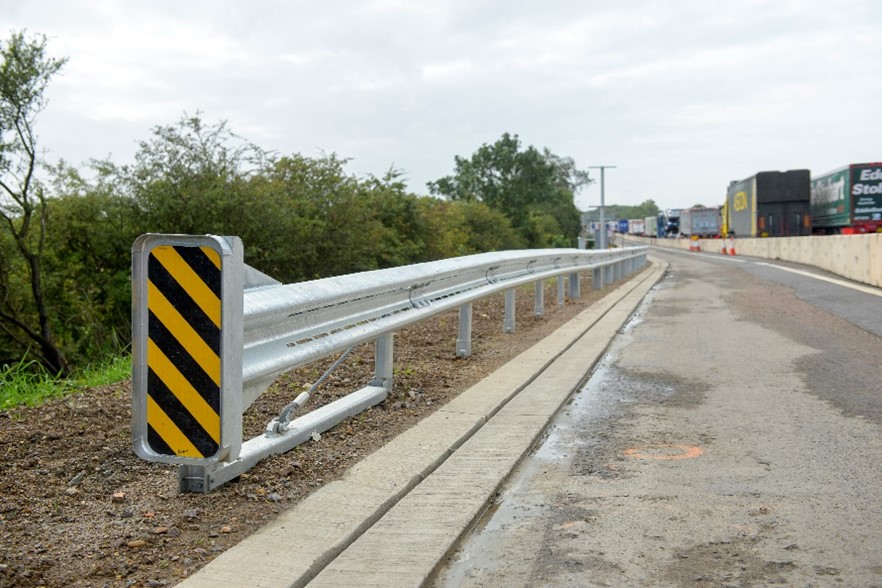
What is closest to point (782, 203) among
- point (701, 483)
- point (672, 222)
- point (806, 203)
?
point (806, 203)

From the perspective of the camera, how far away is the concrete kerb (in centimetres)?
376

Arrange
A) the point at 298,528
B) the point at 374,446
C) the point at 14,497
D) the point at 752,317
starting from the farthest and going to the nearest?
the point at 752,317 < the point at 374,446 < the point at 14,497 < the point at 298,528

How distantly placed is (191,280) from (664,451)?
10.1 feet

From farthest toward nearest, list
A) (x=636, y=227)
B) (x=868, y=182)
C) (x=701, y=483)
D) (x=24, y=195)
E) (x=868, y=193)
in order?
(x=636, y=227) < (x=868, y=182) < (x=868, y=193) < (x=24, y=195) < (x=701, y=483)

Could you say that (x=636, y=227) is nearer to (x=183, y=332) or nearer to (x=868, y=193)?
(x=868, y=193)

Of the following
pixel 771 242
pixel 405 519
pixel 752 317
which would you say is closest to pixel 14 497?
pixel 405 519

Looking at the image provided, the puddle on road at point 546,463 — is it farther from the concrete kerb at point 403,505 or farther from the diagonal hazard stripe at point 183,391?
the diagonal hazard stripe at point 183,391

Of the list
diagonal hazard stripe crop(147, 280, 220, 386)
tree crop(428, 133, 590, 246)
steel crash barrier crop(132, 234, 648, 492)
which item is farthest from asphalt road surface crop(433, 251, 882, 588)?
tree crop(428, 133, 590, 246)

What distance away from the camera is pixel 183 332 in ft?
14.7

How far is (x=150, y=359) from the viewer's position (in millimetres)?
4504

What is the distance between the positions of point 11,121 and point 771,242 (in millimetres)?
34667

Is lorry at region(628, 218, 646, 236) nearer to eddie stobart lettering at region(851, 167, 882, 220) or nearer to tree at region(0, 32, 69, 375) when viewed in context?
eddie stobart lettering at region(851, 167, 882, 220)

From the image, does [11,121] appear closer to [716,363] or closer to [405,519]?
[716,363]

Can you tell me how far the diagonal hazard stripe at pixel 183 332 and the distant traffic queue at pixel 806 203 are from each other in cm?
3928
